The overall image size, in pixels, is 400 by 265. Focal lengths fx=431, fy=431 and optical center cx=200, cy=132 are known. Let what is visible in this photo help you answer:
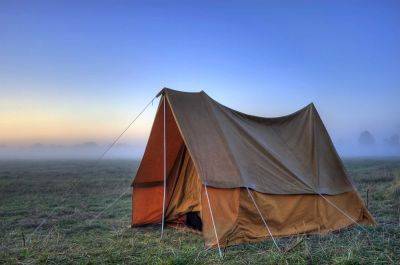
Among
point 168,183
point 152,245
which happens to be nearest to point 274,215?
point 152,245

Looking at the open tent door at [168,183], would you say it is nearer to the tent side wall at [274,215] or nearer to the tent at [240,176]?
the tent at [240,176]

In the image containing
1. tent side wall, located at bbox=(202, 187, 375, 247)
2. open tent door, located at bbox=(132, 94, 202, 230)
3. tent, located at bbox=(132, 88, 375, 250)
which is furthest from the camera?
open tent door, located at bbox=(132, 94, 202, 230)

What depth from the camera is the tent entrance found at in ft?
36.5

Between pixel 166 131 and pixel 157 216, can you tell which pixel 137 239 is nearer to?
pixel 157 216

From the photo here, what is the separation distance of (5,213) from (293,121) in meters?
10.2

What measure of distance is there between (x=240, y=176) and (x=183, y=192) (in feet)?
8.81

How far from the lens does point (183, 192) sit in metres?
11.7

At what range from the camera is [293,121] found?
1219 cm

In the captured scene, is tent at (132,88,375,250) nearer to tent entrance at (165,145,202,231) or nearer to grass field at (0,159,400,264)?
tent entrance at (165,145,202,231)

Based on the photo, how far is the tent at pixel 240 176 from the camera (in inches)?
363

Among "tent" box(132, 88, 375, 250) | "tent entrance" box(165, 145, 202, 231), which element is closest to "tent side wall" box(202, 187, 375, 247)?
"tent" box(132, 88, 375, 250)

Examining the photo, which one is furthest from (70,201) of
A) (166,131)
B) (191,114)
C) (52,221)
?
(191,114)

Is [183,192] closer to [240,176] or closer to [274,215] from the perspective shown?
[240,176]

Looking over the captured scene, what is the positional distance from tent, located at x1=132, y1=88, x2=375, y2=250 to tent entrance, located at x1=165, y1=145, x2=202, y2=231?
0.09ft
